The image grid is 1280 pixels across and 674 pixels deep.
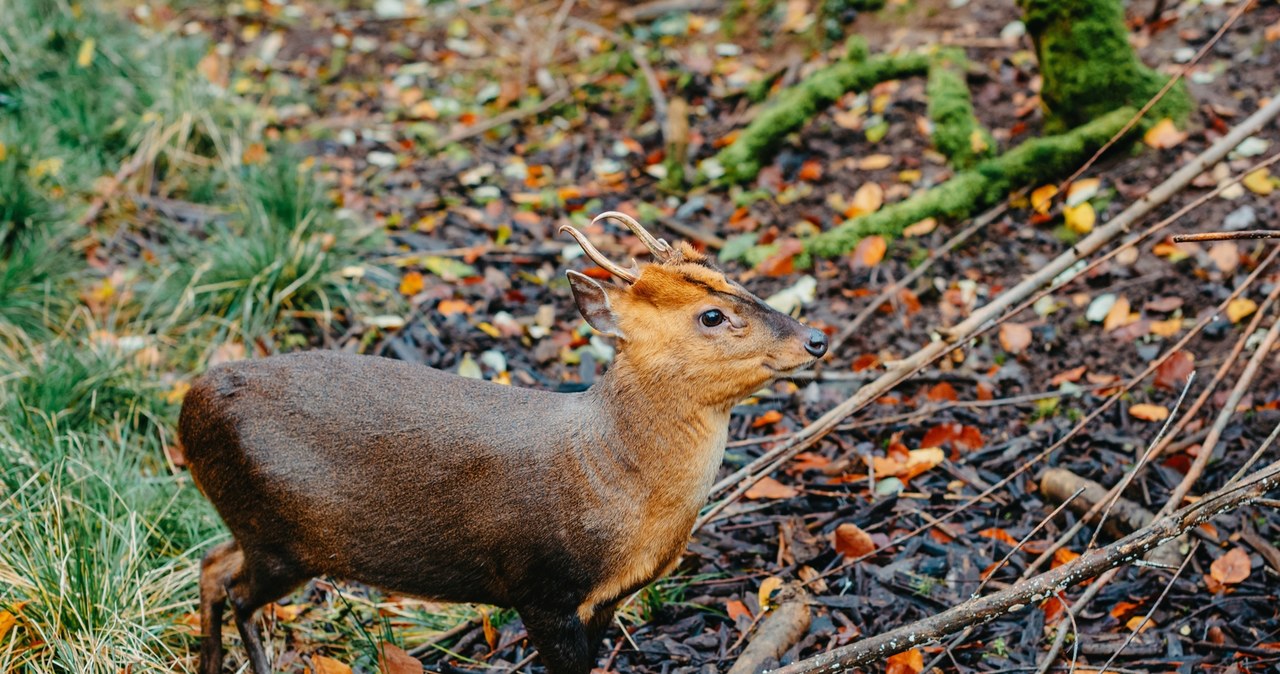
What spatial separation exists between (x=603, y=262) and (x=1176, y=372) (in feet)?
9.46

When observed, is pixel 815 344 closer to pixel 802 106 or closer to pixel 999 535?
pixel 999 535

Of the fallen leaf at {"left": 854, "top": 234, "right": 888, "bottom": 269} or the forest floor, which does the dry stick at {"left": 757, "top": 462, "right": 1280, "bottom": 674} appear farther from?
the fallen leaf at {"left": 854, "top": 234, "right": 888, "bottom": 269}

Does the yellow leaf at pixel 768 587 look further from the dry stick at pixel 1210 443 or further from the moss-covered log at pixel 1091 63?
the moss-covered log at pixel 1091 63

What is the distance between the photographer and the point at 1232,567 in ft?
13.2

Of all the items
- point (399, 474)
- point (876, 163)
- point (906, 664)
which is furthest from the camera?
point (876, 163)

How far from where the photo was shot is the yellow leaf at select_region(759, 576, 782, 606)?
13.9 ft

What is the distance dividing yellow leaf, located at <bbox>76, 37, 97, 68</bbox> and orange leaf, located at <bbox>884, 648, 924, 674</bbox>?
6.50 meters

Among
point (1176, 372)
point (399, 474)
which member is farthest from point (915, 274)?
point (399, 474)

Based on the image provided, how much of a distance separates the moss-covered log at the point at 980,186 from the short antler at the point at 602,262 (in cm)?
291

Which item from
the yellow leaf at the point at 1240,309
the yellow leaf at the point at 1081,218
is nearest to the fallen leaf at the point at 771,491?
the yellow leaf at the point at 1240,309

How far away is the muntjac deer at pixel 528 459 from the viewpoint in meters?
3.38

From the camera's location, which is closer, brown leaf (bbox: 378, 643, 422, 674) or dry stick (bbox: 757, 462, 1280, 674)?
dry stick (bbox: 757, 462, 1280, 674)

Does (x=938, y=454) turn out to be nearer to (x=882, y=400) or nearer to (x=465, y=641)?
(x=882, y=400)

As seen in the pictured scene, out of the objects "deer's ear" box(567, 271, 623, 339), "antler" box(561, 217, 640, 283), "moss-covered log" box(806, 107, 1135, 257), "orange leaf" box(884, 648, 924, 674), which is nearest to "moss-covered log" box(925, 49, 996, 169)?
"moss-covered log" box(806, 107, 1135, 257)
